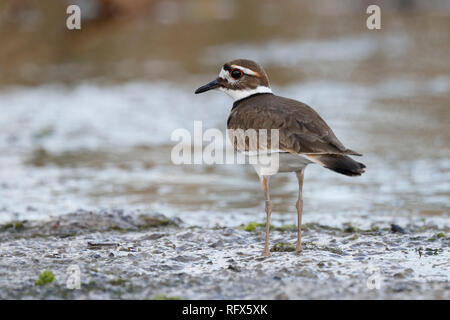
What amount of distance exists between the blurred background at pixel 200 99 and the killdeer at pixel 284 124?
2.08m

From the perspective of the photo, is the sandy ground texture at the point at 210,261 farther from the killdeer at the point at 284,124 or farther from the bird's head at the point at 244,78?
the bird's head at the point at 244,78

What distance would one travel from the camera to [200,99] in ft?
56.8

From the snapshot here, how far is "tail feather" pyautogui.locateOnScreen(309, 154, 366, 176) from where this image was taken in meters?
5.62

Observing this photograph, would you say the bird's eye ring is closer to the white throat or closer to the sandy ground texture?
the white throat

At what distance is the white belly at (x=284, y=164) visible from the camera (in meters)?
6.06

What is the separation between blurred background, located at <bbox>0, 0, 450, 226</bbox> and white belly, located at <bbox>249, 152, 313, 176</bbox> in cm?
230

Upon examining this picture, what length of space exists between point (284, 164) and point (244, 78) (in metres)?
1.10

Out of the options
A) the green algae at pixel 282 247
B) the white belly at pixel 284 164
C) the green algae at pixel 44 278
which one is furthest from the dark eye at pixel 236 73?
the green algae at pixel 44 278

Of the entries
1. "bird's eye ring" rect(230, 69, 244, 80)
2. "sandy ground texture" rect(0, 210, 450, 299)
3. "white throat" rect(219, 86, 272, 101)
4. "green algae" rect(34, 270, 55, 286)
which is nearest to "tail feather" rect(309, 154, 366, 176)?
"sandy ground texture" rect(0, 210, 450, 299)

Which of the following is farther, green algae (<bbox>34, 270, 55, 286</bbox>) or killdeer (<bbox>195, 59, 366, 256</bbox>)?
killdeer (<bbox>195, 59, 366, 256</bbox>)

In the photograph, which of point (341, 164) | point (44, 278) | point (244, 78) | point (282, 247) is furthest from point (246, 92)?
point (44, 278)

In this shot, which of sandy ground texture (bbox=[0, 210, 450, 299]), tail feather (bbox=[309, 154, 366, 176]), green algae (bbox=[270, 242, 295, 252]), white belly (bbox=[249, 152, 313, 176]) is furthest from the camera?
green algae (bbox=[270, 242, 295, 252])

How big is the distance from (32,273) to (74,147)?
23.9 ft

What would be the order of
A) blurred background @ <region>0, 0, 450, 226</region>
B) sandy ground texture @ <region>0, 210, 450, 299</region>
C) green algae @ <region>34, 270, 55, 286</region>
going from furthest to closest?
blurred background @ <region>0, 0, 450, 226</region>, green algae @ <region>34, 270, 55, 286</region>, sandy ground texture @ <region>0, 210, 450, 299</region>
